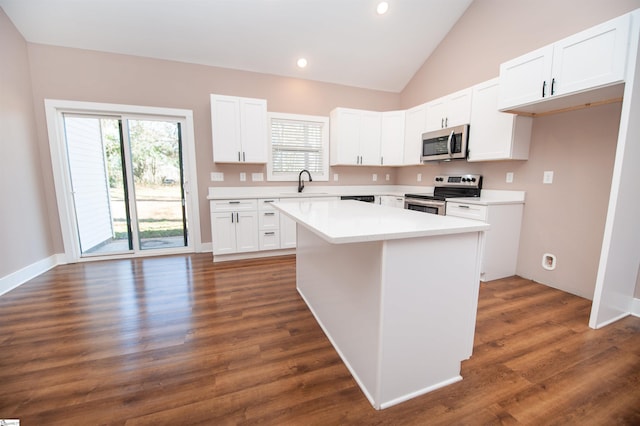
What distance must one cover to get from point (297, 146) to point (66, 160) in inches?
123

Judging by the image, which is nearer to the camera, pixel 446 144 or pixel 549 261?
pixel 549 261

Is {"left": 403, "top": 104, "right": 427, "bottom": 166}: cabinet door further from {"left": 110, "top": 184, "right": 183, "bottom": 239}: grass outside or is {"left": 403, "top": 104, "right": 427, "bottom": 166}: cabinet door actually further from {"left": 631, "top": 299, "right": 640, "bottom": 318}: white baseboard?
{"left": 110, "top": 184, "right": 183, "bottom": 239}: grass outside

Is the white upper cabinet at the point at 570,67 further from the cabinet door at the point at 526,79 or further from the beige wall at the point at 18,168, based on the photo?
the beige wall at the point at 18,168

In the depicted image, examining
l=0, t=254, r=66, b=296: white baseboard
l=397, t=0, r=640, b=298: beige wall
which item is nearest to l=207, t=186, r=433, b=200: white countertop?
l=397, t=0, r=640, b=298: beige wall

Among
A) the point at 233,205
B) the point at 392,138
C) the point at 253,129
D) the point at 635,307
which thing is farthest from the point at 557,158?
the point at 233,205

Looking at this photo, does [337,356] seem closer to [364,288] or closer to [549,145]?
[364,288]

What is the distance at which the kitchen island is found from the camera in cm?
121

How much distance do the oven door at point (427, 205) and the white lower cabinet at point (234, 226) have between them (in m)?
2.22

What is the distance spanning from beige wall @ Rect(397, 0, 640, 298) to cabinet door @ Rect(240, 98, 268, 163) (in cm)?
291

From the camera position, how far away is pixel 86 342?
1.80m

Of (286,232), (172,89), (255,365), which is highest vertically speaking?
(172,89)

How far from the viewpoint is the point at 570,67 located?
2.03 metres

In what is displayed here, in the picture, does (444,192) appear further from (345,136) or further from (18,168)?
(18,168)

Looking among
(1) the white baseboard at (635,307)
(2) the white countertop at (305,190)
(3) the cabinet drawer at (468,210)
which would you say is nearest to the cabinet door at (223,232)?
(2) the white countertop at (305,190)
